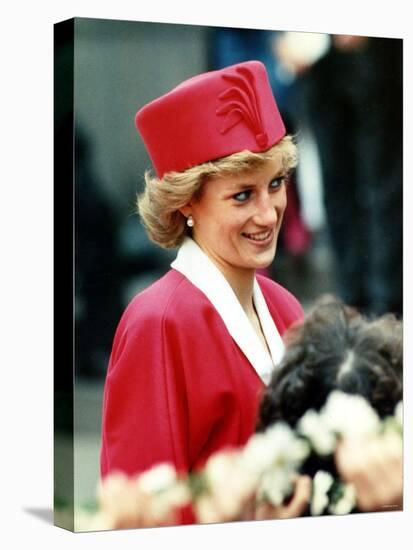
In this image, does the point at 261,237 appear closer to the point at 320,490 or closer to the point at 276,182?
the point at 276,182

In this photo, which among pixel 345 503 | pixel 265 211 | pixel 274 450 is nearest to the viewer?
pixel 265 211

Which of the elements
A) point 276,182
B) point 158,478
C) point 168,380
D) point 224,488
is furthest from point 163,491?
point 276,182

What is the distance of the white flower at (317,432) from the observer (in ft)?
24.1

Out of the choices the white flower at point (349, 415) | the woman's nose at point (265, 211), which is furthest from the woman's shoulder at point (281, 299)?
the white flower at point (349, 415)

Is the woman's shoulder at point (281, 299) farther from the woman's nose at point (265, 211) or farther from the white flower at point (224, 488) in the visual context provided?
the white flower at point (224, 488)

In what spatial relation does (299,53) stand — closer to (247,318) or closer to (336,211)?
(336,211)

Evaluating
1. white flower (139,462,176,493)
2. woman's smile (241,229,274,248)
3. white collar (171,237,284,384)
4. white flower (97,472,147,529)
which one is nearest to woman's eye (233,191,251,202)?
woman's smile (241,229,274,248)

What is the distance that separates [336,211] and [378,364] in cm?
70

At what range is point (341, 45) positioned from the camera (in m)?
7.49

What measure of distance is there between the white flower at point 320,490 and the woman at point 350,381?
0.03 meters

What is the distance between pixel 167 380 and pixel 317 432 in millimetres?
867

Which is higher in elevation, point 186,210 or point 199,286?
point 186,210

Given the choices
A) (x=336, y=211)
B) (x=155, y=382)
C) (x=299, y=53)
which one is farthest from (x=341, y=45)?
(x=155, y=382)

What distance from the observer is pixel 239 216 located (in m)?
7.04
